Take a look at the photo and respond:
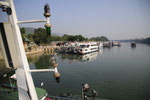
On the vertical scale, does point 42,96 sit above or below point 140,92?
above

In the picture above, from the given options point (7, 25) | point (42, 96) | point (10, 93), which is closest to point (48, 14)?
point (7, 25)

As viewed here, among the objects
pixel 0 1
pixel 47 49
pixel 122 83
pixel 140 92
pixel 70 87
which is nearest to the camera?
pixel 0 1

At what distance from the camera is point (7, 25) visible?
7.92ft

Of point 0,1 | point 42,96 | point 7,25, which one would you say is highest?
point 0,1

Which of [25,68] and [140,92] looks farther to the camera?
[140,92]

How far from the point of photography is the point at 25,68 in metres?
2.58

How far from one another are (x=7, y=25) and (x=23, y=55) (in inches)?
33.1

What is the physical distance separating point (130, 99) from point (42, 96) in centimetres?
1009

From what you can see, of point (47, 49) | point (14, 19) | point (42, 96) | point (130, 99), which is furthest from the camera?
point (47, 49)

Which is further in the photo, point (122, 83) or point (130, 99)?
point (122, 83)

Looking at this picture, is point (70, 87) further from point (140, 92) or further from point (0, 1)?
point (0, 1)

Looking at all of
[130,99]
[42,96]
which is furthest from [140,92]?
[42,96]

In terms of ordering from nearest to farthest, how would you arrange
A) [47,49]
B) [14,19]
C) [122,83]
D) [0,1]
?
[0,1], [14,19], [122,83], [47,49]

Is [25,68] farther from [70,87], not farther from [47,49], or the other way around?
[47,49]
